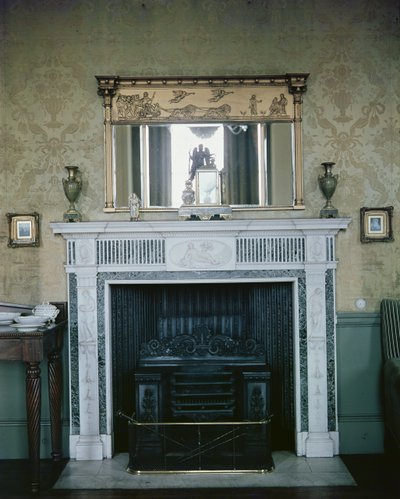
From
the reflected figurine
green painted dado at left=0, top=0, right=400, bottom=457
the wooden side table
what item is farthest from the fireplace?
the reflected figurine

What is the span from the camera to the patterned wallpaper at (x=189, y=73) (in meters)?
3.97

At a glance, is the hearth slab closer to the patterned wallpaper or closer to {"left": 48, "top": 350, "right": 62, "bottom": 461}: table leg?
{"left": 48, "top": 350, "right": 62, "bottom": 461}: table leg

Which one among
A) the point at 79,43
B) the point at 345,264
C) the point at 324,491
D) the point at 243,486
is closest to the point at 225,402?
the point at 243,486

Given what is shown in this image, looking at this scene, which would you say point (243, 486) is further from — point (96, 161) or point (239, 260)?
point (96, 161)

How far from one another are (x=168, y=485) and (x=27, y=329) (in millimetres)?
1235

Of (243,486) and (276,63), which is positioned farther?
(276,63)

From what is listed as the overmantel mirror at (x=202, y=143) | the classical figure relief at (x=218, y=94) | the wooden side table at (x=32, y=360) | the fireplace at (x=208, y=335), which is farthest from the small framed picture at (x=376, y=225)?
the wooden side table at (x=32, y=360)

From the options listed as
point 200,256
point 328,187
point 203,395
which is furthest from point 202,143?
point 203,395

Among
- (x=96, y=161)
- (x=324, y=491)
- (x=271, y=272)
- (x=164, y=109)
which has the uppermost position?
(x=164, y=109)

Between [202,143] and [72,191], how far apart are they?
921 mm

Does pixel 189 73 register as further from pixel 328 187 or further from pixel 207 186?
pixel 328 187

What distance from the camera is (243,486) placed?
3441 mm

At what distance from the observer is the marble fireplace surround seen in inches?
152

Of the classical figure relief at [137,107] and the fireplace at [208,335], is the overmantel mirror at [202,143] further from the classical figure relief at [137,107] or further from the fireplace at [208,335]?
the fireplace at [208,335]
